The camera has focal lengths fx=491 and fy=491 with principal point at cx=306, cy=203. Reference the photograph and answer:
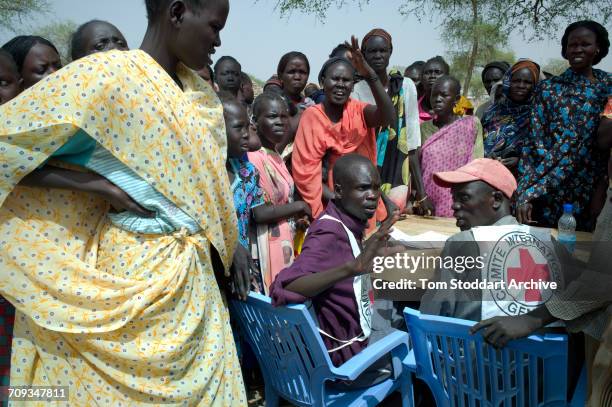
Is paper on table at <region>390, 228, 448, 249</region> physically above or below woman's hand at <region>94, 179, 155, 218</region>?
below

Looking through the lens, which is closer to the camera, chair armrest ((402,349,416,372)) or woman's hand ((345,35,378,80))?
chair armrest ((402,349,416,372))

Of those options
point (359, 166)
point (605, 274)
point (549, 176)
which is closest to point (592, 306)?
point (605, 274)

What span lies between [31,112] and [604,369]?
179 centimetres

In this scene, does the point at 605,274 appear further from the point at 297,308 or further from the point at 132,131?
the point at 132,131

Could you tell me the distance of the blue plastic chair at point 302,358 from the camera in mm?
1816

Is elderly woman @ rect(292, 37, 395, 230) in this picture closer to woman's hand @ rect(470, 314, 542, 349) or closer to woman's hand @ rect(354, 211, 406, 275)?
woman's hand @ rect(354, 211, 406, 275)

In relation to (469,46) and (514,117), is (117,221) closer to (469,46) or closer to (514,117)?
(514,117)

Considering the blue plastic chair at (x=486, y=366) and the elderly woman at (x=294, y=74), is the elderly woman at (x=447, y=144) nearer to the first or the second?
the elderly woman at (x=294, y=74)

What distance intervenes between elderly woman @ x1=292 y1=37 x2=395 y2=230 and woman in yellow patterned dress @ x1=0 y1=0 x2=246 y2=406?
164 cm

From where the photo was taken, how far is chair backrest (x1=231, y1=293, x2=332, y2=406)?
1.81 metres

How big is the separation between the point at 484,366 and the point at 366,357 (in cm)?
42

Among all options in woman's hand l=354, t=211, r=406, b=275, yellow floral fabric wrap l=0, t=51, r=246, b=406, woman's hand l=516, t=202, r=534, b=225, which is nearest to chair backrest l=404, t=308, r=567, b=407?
woman's hand l=354, t=211, r=406, b=275

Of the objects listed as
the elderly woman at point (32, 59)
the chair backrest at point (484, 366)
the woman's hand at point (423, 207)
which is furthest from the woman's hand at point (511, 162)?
the elderly woman at point (32, 59)

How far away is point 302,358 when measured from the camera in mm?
1919
